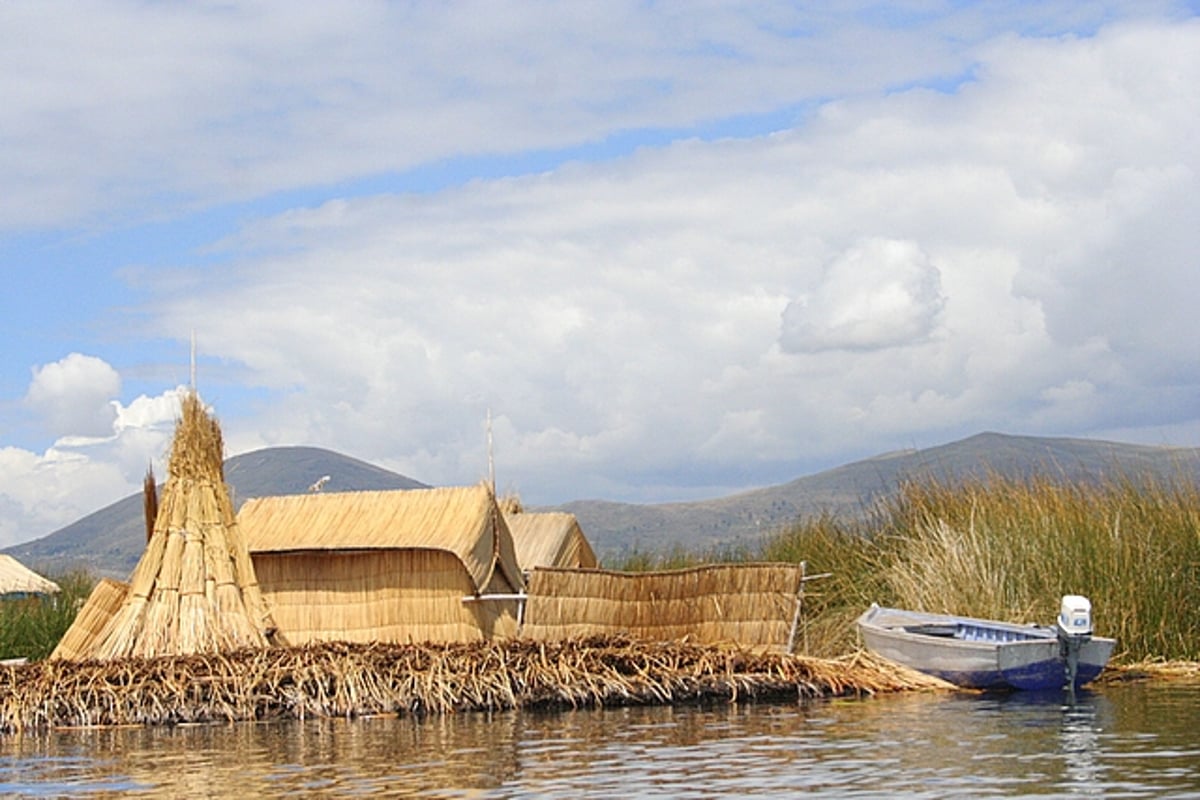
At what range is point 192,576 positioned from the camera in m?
19.8

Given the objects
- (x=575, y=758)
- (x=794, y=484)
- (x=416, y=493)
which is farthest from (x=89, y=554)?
(x=575, y=758)

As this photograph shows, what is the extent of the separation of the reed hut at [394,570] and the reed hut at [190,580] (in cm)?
117

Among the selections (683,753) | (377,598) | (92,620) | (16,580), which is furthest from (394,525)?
(16,580)

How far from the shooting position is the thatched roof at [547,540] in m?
25.3

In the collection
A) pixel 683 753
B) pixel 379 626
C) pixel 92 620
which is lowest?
pixel 683 753

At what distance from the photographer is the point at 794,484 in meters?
135

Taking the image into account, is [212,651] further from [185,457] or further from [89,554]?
[89,554]

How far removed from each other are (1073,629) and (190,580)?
9.86m

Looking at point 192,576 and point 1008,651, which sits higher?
point 192,576

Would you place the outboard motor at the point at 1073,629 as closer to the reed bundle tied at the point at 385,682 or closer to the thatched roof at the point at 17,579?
the reed bundle tied at the point at 385,682

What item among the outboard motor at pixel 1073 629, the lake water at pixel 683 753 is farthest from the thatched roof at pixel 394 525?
the outboard motor at pixel 1073 629

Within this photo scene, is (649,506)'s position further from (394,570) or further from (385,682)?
(385,682)

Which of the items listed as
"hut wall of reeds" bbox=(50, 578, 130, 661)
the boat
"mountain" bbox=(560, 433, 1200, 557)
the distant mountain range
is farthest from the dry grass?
"mountain" bbox=(560, 433, 1200, 557)

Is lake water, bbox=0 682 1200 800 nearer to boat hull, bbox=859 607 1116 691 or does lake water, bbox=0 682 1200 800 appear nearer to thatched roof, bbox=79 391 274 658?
boat hull, bbox=859 607 1116 691
